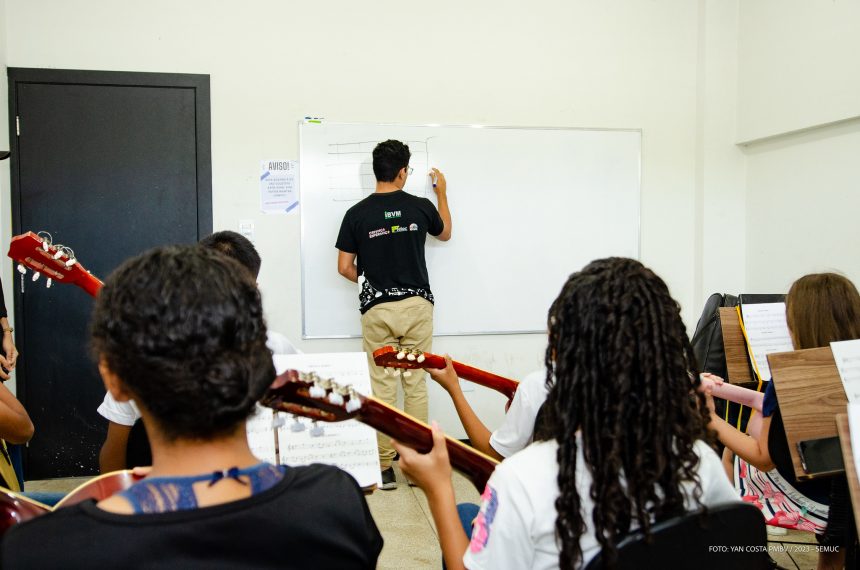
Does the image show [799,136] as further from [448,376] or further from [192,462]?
[192,462]

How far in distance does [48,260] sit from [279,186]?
5.48 feet

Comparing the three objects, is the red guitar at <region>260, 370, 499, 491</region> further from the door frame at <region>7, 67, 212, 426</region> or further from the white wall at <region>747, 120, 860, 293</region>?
the white wall at <region>747, 120, 860, 293</region>

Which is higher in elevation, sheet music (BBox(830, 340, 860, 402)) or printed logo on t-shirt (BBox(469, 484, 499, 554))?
sheet music (BBox(830, 340, 860, 402))

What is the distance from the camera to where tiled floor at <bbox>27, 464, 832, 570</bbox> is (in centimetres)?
247

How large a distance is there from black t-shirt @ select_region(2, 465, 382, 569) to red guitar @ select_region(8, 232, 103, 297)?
4.60 feet

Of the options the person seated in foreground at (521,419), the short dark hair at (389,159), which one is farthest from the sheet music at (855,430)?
the short dark hair at (389,159)

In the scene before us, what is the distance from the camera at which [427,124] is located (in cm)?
373

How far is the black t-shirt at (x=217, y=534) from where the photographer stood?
0.76 meters

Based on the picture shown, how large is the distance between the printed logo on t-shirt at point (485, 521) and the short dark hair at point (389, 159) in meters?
2.52

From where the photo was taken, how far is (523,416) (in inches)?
65.1

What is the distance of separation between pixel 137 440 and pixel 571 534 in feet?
3.96

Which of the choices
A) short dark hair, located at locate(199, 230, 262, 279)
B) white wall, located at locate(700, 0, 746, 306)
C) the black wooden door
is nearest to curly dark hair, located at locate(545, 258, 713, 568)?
short dark hair, located at locate(199, 230, 262, 279)

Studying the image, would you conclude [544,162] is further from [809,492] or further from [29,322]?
[29,322]

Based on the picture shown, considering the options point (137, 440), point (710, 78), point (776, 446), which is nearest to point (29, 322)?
point (137, 440)
